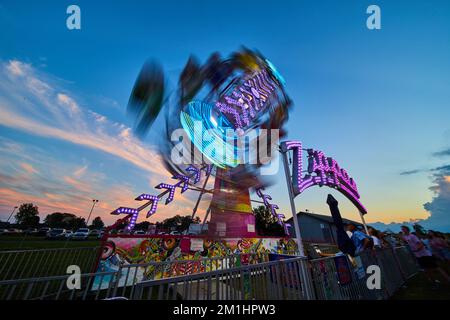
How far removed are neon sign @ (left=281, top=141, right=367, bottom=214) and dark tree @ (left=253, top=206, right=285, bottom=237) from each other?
35.5m

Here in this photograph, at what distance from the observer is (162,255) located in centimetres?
877

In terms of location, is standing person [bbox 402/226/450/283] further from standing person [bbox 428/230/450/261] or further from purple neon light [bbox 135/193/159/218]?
purple neon light [bbox 135/193/159/218]

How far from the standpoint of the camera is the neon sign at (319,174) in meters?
7.04

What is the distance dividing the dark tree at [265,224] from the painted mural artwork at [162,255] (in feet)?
116

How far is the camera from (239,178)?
18516 millimetres

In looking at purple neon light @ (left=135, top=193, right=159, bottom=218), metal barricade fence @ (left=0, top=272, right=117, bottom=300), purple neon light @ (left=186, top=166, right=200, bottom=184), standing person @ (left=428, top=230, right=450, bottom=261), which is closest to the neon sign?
standing person @ (left=428, top=230, right=450, bottom=261)

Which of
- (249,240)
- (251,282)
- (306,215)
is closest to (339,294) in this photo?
(251,282)

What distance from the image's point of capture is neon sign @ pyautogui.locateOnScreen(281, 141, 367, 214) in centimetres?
704

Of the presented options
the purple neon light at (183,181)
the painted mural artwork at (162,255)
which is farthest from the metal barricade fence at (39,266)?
the purple neon light at (183,181)

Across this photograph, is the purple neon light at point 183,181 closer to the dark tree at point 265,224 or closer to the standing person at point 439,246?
the standing person at point 439,246

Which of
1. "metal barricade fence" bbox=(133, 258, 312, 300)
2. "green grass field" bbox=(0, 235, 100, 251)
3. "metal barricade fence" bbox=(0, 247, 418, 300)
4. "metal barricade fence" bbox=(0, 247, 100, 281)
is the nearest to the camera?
"metal barricade fence" bbox=(0, 247, 418, 300)

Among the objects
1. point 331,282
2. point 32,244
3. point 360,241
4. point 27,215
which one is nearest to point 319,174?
point 360,241

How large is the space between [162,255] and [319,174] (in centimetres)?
864
